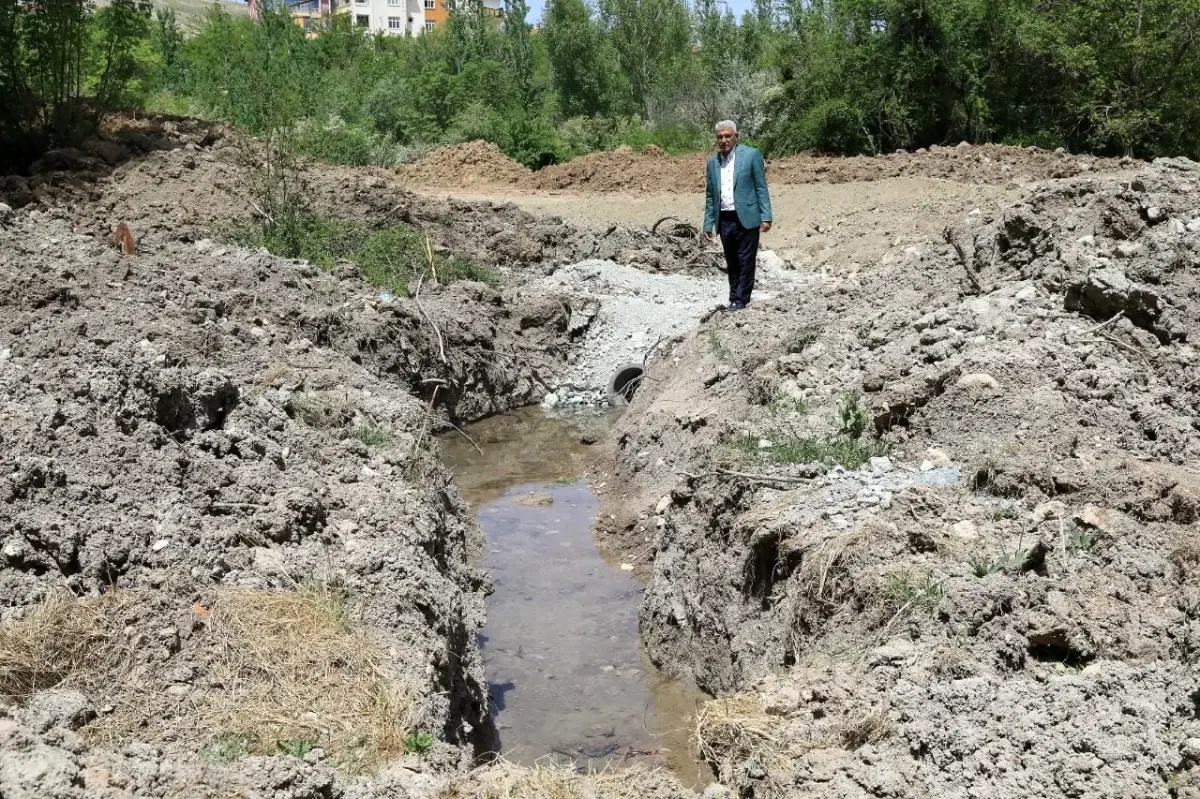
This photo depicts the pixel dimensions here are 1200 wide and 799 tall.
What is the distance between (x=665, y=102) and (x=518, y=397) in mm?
26547

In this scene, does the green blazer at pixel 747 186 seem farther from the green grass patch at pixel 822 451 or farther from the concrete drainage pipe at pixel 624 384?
the green grass patch at pixel 822 451

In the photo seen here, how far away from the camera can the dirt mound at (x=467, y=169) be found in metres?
23.6

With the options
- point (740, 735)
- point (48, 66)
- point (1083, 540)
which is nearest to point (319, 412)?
point (740, 735)

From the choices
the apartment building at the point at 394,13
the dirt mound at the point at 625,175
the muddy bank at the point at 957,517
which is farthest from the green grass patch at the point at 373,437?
the apartment building at the point at 394,13

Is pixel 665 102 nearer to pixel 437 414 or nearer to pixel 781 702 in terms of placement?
pixel 437 414

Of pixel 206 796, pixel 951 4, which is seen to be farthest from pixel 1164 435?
pixel 951 4

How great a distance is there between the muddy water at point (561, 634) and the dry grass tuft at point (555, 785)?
112 cm

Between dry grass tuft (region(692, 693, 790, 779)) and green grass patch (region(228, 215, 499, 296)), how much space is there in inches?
318

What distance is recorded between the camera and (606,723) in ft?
19.6

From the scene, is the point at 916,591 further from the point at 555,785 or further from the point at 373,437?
the point at 373,437

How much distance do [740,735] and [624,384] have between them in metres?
7.55

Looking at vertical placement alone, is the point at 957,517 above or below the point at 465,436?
above

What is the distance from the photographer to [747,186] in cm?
1024

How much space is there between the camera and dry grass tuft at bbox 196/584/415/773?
4.22 meters
